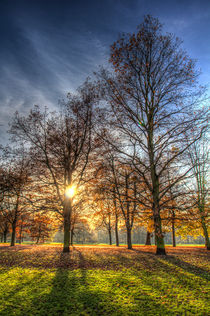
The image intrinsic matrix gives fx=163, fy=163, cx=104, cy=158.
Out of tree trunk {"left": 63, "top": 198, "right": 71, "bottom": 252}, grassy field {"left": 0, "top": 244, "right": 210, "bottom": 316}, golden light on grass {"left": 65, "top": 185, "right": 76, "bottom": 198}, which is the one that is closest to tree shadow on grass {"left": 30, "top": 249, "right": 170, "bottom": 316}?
grassy field {"left": 0, "top": 244, "right": 210, "bottom": 316}

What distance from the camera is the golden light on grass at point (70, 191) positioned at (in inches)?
489

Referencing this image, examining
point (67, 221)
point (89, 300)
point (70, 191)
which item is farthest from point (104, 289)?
point (70, 191)

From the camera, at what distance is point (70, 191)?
41.5ft

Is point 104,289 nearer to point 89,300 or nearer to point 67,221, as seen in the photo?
point 89,300

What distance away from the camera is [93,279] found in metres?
5.81

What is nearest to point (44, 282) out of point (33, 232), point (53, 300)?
point (53, 300)

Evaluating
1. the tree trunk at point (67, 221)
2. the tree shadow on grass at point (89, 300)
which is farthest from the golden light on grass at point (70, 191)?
the tree shadow on grass at point (89, 300)

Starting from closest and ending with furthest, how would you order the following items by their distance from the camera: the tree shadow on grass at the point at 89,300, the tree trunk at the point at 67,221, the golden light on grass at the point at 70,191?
the tree shadow on grass at the point at 89,300, the tree trunk at the point at 67,221, the golden light on grass at the point at 70,191

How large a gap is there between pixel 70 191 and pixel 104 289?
8.25 meters

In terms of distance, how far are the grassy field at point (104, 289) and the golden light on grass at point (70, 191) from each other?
523 cm

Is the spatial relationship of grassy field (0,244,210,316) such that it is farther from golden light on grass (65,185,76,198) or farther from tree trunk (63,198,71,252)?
golden light on grass (65,185,76,198)

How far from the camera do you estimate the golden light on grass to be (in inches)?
→ 489

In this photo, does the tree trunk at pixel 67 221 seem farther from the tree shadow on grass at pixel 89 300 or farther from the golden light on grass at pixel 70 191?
the tree shadow on grass at pixel 89 300

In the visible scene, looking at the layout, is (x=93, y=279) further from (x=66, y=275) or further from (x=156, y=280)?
(x=156, y=280)
